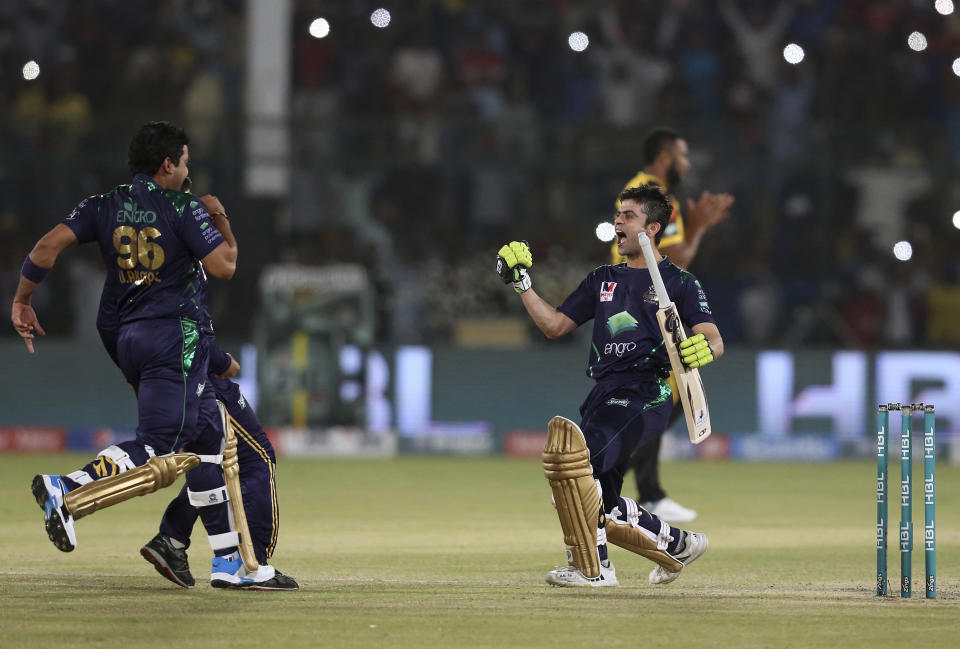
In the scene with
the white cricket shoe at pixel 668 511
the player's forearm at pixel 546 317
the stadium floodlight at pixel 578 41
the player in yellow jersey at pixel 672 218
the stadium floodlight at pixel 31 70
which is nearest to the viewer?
the player's forearm at pixel 546 317

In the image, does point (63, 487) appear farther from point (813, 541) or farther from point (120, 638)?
point (813, 541)

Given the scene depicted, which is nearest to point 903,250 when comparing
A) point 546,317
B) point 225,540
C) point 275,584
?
point 546,317

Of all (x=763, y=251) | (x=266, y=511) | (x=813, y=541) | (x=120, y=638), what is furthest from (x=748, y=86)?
(x=120, y=638)

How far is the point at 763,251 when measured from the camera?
16828 mm

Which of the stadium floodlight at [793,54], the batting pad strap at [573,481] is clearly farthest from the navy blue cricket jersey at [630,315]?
the stadium floodlight at [793,54]

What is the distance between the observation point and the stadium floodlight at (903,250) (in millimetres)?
16797

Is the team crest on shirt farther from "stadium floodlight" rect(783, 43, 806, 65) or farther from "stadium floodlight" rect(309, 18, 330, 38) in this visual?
"stadium floodlight" rect(309, 18, 330, 38)

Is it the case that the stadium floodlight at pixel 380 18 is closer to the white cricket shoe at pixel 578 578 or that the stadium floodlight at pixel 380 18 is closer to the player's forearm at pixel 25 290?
the player's forearm at pixel 25 290

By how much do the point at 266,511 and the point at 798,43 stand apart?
1331 cm

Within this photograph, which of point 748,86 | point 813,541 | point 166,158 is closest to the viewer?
point 166,158

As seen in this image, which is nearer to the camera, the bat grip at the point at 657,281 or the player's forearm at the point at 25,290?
the player's forearm at the point at 25,290

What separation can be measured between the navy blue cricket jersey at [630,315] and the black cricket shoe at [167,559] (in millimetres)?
2031

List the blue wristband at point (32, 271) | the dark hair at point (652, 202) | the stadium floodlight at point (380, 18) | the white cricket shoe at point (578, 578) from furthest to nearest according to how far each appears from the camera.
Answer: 1. the stadium floodlight at point (380, 18)
2. the dark hair at point (652, 202)
3. the white cricket shoe at point (578, 578)
4. the blue wristband at point (32, 271)

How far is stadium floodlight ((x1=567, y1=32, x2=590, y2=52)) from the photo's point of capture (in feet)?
61.2
